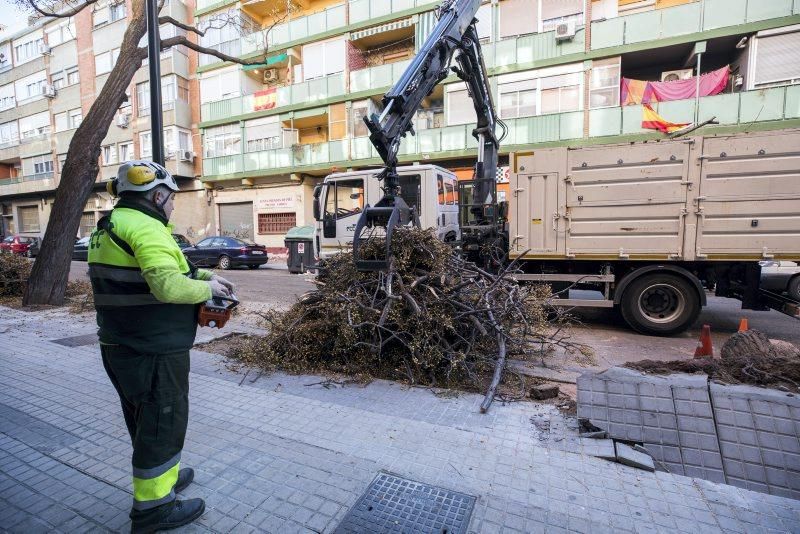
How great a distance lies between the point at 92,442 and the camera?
322cm

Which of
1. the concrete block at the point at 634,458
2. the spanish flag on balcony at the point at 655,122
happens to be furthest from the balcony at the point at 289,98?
the concrete block at the point at 634,458

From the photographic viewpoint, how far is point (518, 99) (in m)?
16.6

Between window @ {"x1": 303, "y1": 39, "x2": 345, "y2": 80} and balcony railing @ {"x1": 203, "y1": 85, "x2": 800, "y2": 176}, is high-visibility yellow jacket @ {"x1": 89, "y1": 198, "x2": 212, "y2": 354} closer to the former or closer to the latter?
balcony railing @ {"x1": 203, "y1": 85, "x2": 800, "y2": 176}

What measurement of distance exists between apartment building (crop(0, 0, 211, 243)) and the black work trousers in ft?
80.7

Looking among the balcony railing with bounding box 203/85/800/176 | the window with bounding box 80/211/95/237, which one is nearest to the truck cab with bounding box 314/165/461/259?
the balcony railing with bounding box 203/85/800/176

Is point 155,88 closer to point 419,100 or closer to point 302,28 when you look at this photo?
point 419,100

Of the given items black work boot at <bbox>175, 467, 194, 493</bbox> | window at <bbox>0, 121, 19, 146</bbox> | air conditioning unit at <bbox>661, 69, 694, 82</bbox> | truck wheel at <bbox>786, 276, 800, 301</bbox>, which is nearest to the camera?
black work boot at <bbox>175, 467, 194, 493</bbox>

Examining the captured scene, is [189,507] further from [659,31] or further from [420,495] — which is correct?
[659,31]

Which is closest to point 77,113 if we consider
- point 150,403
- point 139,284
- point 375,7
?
point 375,7

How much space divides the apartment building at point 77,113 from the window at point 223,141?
5.07 feet

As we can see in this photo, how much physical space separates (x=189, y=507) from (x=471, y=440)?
193cm

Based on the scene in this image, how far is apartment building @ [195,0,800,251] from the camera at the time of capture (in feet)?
44.8

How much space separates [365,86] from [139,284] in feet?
63.0

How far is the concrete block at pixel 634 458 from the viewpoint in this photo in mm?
2830
